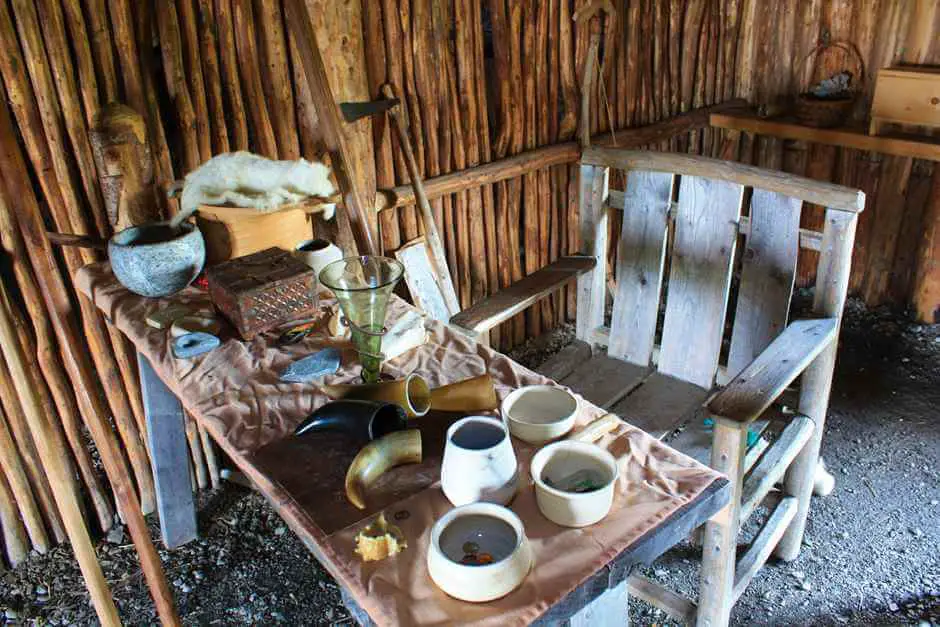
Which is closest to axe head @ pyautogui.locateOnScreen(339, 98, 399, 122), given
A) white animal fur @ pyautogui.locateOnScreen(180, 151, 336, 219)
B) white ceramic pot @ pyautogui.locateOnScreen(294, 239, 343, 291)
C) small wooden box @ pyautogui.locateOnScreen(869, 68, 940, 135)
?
white animal fur @ pyautogui.locateOnScreen(180, 151, 336, 219)

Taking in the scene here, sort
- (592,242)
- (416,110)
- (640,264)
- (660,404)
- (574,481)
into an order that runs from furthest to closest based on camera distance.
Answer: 1. (416,110)
2. (592,242)
3. (640,264)
4. (660,404)
5. (574,481)

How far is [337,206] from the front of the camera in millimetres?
3080

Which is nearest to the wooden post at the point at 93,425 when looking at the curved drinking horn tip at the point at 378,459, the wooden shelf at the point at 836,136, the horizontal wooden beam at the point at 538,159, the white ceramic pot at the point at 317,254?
the white ceramic pot at the point at 317,254

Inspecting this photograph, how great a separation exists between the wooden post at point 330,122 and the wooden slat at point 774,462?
167 centimetres

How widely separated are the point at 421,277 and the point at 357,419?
181cm

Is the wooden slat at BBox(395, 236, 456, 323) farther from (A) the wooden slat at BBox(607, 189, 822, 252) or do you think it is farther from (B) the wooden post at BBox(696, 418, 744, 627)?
(B) the wooden post at BBox(696, 418, 744, 627)

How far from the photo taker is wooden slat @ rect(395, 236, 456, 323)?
3.42 m

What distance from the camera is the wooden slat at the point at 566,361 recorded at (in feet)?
9.29

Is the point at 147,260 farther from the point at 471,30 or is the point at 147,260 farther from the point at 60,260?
the point at 471,30

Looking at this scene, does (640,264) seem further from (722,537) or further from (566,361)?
(722,537)

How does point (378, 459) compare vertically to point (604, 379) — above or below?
above

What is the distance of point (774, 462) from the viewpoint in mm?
2350

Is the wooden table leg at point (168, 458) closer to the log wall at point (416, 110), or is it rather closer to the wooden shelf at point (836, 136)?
the log wall at point (416, 110)

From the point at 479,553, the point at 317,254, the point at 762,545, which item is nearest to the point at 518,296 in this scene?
the point at 317,254
